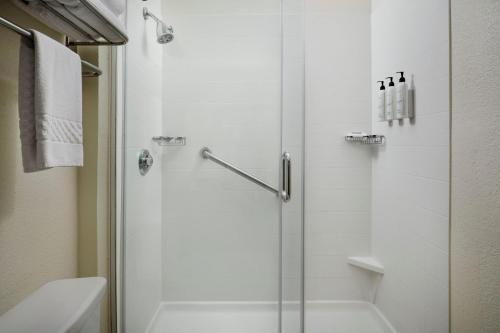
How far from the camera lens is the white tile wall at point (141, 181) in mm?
1472

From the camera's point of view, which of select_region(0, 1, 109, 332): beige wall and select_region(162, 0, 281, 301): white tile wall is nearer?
select_region(0, 1, 109, 332): beige wall

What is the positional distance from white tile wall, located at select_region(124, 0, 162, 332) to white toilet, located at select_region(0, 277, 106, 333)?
0.56 metres

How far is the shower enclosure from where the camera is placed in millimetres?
1502

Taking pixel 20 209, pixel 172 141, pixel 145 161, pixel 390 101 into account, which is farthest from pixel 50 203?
pixel 390 101

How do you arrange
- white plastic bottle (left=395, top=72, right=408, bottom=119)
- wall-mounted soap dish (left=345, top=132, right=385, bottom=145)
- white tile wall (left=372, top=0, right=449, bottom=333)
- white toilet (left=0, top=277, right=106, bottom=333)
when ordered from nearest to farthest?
white toilet (left=0, top=277, right=106, bottom=333) → white tile wall (left=372, top=0, right=449, bottom=333) → white plastic bottle (left=395, top=72, right=408, bottom=119) → wall-mounted soap dish (left=345, top=132, right=385, bottom=145)

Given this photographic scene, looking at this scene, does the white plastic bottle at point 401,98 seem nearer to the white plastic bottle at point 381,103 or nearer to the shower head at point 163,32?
the white plastic bottle at point 381,103

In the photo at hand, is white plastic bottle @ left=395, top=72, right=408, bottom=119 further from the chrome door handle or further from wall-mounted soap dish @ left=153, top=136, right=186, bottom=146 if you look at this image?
wall-mounted soap dish @ left=153, top=136, right=186, bottom=146

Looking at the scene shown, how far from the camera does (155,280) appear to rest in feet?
5.28

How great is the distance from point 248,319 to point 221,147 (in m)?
0.90

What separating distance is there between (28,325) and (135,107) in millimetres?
1021

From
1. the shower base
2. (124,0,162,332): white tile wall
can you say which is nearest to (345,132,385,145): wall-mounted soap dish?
the shower base

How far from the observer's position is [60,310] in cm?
78

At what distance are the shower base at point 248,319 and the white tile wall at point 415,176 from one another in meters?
0.11

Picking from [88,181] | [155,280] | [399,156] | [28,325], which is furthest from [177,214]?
[399,156]
